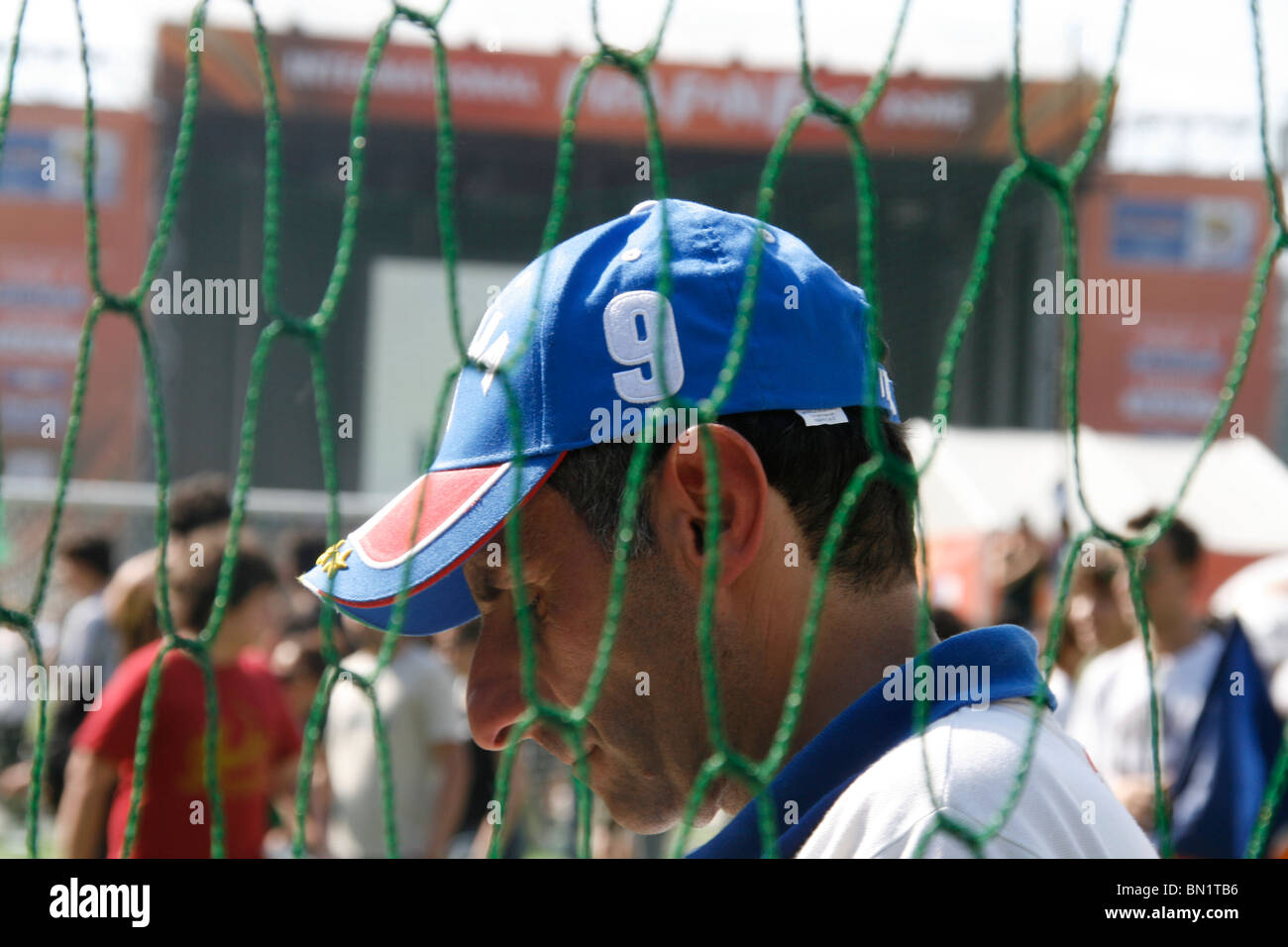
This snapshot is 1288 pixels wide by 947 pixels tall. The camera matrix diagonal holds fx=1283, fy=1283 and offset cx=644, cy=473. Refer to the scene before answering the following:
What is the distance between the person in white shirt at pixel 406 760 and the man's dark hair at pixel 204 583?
69 centimetres

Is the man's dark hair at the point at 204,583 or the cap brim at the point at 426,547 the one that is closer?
the cap brim at the point at 426,547

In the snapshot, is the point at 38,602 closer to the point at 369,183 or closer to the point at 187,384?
the point at 187,384

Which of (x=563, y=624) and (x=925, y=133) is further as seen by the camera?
(x=925, y=133)

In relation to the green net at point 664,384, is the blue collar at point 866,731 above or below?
below

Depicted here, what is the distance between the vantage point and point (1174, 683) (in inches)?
108

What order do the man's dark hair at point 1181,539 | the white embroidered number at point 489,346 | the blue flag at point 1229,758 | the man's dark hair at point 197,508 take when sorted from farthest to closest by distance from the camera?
1. the man's dark hair at point 197,508
2. the man's dark hair at point 1181,539
3. the blue flag at point 1229,758
4. the white embroidered number at point 489,346

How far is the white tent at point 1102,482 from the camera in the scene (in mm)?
5531

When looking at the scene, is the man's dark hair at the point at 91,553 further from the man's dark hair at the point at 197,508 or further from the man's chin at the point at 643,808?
the man's chin at the point at 643,808

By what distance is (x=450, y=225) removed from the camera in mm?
885

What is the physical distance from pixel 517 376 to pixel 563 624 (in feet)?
0.64

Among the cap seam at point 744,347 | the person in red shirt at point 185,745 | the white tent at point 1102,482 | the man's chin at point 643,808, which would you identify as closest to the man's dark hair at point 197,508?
the person in red shirt at point 185,745

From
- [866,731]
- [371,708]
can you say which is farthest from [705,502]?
[371,708]

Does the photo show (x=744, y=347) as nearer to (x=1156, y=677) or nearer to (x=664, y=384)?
(x=664, y=384)
